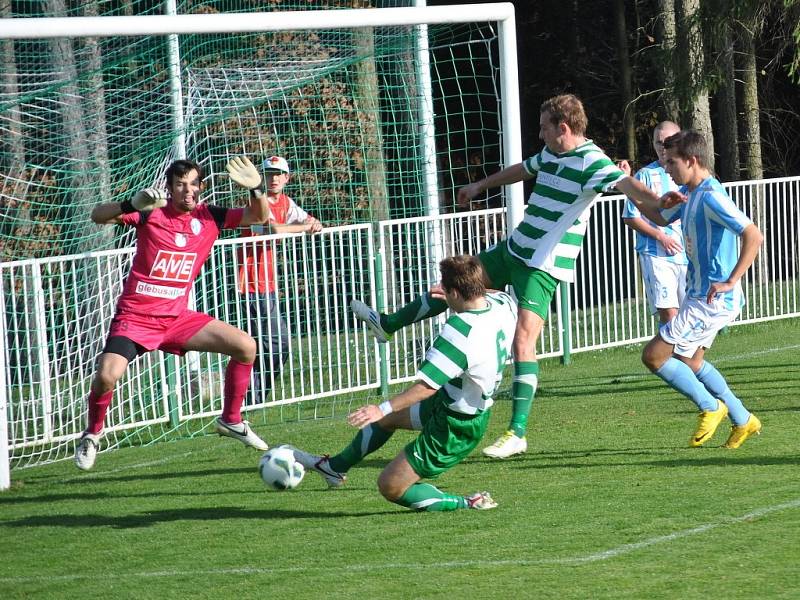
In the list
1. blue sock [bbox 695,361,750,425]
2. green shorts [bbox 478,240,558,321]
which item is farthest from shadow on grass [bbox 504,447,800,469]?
green shorts [bbox 478,240,558,321]

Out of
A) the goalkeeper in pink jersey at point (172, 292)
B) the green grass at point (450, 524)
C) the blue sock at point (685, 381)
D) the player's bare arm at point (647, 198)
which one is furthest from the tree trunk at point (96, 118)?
the blue sock at point (685, 381)

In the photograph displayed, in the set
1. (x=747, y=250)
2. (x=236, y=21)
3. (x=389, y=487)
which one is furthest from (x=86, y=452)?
(x=747, y=250)

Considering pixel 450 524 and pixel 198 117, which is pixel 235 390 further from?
pixel 198 117

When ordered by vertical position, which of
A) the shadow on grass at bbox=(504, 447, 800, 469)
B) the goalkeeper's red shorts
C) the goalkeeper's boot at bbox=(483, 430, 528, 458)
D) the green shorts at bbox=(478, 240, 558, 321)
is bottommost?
the shadow on grass at bbox=(504, 447, 800, 469)

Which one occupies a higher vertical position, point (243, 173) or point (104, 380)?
point (243, 173)

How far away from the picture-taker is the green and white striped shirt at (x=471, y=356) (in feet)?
21.1

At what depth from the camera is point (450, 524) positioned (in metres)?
6.64

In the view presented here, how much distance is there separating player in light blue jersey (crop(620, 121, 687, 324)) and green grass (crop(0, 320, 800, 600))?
84 centimetres

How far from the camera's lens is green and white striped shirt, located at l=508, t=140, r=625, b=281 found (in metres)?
8.29

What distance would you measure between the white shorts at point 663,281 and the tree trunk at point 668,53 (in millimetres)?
7609

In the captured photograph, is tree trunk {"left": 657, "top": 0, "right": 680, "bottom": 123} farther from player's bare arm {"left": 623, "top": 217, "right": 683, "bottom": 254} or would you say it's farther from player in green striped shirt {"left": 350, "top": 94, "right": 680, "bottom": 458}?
player in green striped shirt {"left": 350, "top": 94, "right": 680, "bottom": 458}

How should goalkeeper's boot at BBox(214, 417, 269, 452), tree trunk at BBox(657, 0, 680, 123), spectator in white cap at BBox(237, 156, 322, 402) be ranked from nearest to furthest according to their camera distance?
goalkeeper's boot at BBox(214, 417, 269, 452)
spectator in white cap at BBox(237, 156, 322, 402)
tree trunk at BBox(657, 0, 680, 123)

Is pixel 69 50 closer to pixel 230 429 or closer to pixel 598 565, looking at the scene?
pixel 230 429

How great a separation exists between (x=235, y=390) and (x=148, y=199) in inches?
56.0
